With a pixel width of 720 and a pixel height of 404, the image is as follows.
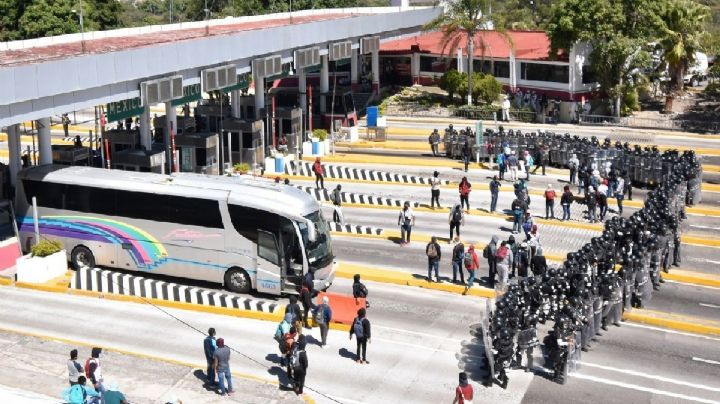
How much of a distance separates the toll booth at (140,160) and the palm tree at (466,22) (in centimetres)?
2534

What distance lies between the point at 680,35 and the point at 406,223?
2954cm

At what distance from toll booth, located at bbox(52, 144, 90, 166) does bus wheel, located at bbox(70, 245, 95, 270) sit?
703cm

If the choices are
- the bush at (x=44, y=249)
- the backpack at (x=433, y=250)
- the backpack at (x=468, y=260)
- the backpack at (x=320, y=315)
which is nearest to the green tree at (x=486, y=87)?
the backpack at (x=433, y=250)

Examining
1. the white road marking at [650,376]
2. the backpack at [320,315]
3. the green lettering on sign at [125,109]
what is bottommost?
the white road marking at [650,376]

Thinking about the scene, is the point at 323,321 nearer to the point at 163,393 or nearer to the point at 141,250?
the point at 163,393

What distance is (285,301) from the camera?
26.9 metres

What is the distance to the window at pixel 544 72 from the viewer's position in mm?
58525

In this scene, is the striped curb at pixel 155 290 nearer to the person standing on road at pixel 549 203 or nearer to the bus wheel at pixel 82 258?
the bus wheel at pixel 82 258

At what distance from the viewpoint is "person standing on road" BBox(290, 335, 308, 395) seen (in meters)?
20.6

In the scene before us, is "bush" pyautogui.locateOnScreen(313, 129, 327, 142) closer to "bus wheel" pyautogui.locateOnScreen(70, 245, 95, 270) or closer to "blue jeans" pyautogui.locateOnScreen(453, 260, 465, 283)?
"blue jeans" pyautogui.locateOnScreen(453, 260, 465, 283)

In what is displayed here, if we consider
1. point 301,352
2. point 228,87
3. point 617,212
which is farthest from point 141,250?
point 617,212

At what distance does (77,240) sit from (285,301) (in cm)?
658

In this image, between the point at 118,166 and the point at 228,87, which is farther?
the point at 228,87

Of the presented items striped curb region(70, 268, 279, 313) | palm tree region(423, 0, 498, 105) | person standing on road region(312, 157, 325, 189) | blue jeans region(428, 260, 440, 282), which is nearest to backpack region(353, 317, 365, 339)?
striped curb region(70, 268, 279, 313)
